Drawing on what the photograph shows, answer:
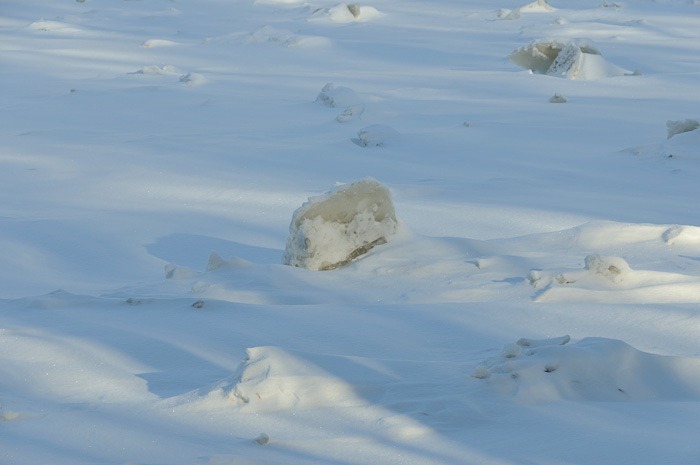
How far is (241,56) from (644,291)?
19.0 feet

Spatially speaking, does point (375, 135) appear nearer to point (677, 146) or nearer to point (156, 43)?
point (677, 146)

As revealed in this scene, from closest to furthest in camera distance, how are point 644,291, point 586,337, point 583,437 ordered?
point 583,437
point 586,337
point 644,291

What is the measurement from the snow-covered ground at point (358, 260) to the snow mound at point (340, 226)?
0.18 feet

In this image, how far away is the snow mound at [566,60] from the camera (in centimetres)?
675

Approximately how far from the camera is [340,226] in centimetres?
329

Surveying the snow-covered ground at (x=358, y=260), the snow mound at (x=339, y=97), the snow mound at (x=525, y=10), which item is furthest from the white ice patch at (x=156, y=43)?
the snow mound at (x=339, y=97)

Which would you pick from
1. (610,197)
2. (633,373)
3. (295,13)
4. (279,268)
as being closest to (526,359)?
(633,373)

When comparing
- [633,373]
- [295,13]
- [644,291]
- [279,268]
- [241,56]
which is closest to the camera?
[633,373]

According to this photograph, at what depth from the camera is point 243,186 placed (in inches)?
178

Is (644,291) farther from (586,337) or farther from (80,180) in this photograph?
(80,180)

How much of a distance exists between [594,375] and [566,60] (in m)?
5.00

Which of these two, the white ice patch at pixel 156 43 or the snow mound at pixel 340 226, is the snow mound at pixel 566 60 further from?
the snow mound at pixel 340 226

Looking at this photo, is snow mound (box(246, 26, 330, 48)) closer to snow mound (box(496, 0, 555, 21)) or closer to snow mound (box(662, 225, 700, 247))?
snow mound (box(496, 0, 555, 21))

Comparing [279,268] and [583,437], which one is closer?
[583,437]
